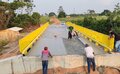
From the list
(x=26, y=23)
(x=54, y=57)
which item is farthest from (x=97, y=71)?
(x=26, y=23)

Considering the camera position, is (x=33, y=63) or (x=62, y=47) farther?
(x=62, y=47)

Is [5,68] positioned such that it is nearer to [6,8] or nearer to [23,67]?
[23,67]

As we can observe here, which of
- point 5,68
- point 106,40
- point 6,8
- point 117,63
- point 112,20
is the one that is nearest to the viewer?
point 5,68

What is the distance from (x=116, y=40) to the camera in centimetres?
2055

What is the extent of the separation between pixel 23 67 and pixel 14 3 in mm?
42597

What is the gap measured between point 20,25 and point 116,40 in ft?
131

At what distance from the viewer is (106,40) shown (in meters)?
20.5

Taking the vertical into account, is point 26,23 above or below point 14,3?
below

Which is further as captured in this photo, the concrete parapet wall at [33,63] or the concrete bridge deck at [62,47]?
the concrete bridge deck at [62,47]

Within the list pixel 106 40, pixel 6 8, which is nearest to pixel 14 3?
pixel 6 8

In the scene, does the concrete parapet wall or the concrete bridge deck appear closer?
the concrete parapet wall

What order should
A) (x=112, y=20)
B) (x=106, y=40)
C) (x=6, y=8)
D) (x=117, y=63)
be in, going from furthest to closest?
(x=6, y=8), (x=112, y=20), (x=106, y=40), (x=117, y=63)

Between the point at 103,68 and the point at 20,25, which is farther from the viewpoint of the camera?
the point at 20,25

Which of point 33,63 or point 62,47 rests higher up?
point 33,63
